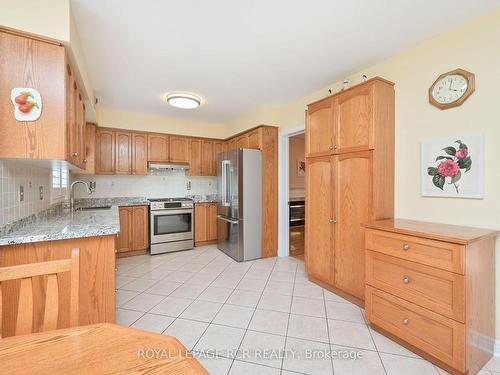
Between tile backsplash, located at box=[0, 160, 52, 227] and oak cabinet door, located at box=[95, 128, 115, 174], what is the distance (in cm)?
152

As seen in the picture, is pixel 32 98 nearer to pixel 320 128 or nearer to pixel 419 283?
pixel 320 128

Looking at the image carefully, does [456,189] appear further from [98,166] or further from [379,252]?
[98,166]

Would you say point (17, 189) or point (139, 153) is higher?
point (139, 153)

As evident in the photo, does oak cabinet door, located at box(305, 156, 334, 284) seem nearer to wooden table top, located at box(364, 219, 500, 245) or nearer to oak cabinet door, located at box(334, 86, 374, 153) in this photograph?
oak cabinet door, located at box(334, 86, 374, 153)

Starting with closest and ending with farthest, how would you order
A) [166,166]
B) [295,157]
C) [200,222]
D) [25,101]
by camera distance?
[25,101]
[166,166]
[200,222]
[295,157]

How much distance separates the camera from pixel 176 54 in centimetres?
235

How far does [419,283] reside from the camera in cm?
167

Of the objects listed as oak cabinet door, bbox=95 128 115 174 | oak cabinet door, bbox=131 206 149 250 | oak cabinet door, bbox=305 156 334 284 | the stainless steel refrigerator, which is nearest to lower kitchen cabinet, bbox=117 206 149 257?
oak cabinet door, bbox=131 206 149 250

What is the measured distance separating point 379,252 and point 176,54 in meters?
2.53

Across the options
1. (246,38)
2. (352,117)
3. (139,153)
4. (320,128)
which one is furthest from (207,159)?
(352,117)

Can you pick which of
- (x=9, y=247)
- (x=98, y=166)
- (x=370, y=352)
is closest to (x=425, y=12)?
(x=370, y=352)

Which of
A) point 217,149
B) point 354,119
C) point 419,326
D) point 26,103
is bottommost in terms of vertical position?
point 419,326

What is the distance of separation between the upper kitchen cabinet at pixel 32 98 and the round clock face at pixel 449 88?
2804mm

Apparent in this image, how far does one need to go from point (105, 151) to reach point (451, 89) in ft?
14.6
